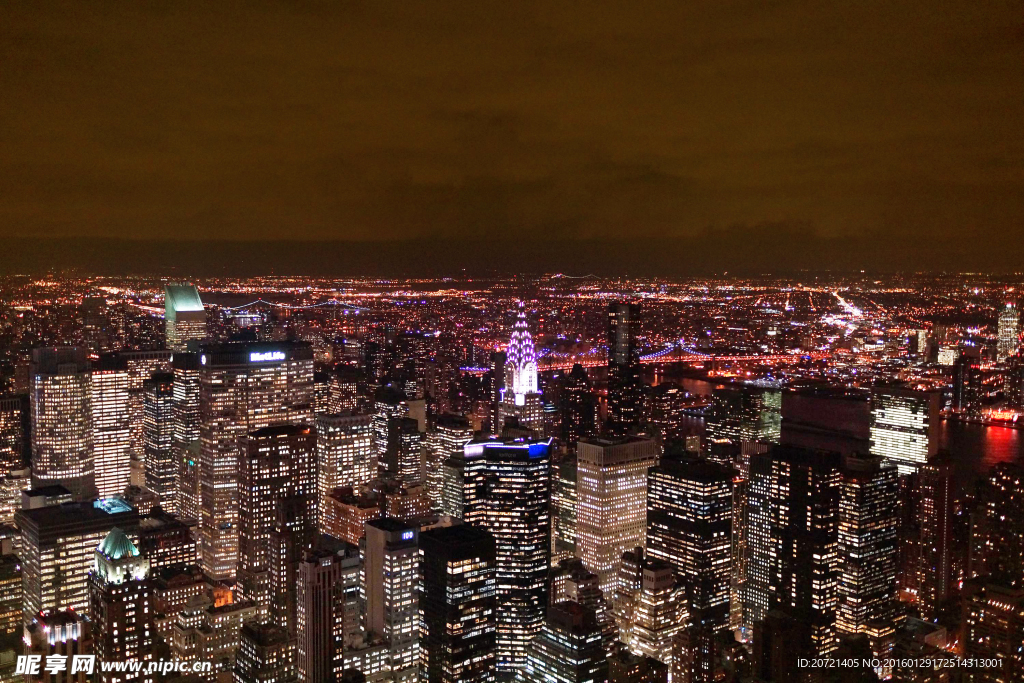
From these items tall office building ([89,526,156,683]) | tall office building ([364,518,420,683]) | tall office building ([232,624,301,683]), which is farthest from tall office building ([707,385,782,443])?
tall office building ([89,526,156,683])

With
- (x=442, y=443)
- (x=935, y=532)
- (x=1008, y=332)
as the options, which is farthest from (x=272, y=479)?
(x=1008, y=332)

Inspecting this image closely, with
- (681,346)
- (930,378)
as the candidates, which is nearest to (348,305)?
(681,346)

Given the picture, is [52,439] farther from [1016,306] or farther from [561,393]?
[1016,306]

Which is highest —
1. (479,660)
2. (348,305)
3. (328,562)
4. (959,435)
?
(348,305)

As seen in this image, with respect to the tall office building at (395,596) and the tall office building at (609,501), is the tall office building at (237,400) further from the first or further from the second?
the tall office building at (609,501)

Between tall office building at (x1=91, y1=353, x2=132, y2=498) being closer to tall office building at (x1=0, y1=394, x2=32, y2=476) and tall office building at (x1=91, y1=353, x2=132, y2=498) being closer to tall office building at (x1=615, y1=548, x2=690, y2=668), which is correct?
tall office building at (x1=0, y1=394, x2=32, y2=476)

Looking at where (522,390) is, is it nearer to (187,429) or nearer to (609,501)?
(609,501)
